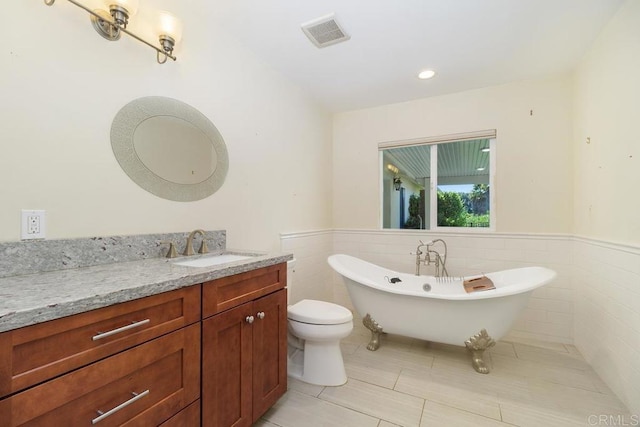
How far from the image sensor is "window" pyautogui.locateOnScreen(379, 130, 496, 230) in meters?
2.89

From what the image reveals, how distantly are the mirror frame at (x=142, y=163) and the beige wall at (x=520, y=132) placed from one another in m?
2.05

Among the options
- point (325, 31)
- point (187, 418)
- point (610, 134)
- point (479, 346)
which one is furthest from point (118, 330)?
point (610, 134)

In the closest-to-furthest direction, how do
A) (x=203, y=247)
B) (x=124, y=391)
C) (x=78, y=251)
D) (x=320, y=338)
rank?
(x=124, y=391), (x=78, y=251), (x=203, y=247), (x=320, y=338)

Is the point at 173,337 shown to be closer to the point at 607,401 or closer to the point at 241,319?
the point at 241,319

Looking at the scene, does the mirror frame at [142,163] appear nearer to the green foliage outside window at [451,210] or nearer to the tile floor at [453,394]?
the tile floor at [453,394]

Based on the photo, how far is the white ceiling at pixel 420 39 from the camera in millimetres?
1745

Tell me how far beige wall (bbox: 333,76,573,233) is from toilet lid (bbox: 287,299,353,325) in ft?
6.29

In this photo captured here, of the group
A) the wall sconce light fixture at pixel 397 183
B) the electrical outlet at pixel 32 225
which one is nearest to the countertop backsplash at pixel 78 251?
the electrical outlet at pixel 32 225

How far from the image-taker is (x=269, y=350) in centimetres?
152

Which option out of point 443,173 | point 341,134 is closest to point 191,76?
point 341,134

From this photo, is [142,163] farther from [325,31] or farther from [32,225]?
[325,31]

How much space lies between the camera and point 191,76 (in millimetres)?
1763

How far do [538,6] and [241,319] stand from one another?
2.52 metres

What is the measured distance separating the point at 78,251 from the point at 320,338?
1.40m
